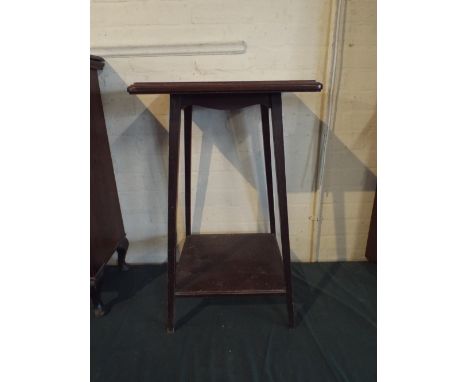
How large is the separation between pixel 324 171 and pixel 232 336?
2.59ft

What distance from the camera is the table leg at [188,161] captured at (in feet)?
4.02

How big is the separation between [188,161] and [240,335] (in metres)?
0.71

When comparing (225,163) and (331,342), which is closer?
(331,342)

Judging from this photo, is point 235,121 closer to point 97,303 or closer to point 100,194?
point 100,194

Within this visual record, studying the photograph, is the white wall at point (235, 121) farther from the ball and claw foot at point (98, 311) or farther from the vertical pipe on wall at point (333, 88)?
the ball and claw foot at point (98, 311)

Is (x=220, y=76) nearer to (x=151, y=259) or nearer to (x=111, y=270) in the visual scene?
(x=151, y=259)

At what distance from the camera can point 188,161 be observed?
4.19 ft

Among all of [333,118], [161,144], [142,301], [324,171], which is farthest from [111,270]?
[333,118]

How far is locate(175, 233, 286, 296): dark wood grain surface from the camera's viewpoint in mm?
1042

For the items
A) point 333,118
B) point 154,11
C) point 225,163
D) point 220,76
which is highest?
point 154,11

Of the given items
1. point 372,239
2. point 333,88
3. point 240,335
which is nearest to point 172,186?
point 240,335

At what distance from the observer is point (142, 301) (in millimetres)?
1222

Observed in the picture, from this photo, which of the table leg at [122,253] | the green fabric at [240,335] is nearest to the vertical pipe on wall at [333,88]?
the green fabric at [240,335]

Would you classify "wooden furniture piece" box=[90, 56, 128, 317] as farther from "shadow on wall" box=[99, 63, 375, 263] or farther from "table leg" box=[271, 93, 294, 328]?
"table leg" box=[271, 93, 294, 328]
